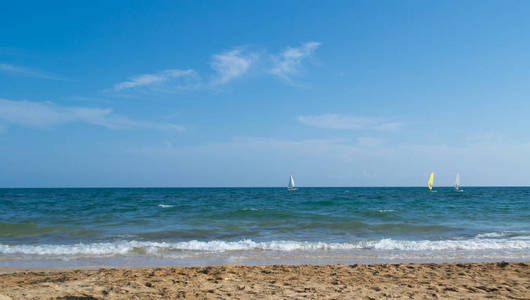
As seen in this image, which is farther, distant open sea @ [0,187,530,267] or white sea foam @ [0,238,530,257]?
white sea foam @ [0,238,530,257]

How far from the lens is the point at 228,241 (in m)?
13.1

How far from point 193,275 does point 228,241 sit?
5641 millimetres

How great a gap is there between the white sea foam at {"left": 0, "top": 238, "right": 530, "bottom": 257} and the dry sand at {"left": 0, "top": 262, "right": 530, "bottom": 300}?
2781mm

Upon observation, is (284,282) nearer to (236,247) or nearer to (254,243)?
(236,247)

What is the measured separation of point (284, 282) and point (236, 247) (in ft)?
16.0

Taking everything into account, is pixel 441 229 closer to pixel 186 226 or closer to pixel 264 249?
pixel 264 249

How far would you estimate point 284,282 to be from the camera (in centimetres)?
694

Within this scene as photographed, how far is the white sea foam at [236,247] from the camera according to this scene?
10.8 meters

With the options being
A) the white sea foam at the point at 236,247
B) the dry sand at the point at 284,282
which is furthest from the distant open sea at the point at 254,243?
the dry sand at the point at 284,282

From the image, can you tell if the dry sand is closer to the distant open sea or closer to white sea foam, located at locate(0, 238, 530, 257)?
the distant open sea

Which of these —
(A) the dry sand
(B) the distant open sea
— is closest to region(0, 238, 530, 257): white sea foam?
(B) the distant open sea

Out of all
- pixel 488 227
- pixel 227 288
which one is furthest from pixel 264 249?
pixel 488 227

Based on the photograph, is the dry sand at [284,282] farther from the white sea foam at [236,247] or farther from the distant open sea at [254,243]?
the white sea foam at [236,247]

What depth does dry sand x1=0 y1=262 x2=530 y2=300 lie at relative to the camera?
6078 millimetres
